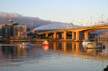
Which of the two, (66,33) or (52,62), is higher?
(52,62)

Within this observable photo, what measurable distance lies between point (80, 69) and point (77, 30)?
318 feet

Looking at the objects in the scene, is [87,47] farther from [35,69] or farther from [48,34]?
[48,34]

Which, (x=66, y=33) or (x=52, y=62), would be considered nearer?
(x=52, y=62)

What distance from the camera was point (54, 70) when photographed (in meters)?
30.0

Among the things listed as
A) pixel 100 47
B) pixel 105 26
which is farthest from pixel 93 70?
pixel 105 26

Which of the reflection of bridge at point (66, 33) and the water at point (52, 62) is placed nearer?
the water at point (52, 62)

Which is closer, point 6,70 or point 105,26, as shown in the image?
point 6,70

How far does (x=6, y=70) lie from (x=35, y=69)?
265 centimetres

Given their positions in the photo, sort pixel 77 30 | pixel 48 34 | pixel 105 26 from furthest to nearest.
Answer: pixel 48 34 < pixel 77 30 < pixel 105 26

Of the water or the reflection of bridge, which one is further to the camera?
the reflection of bridge

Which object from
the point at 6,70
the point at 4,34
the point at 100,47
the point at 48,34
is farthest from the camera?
the point at 4,34

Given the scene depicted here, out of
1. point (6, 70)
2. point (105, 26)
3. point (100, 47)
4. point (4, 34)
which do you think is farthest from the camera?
point (4, 34)

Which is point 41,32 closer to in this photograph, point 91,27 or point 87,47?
point 91,27

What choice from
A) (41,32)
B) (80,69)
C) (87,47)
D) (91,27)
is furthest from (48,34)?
(80,69)
